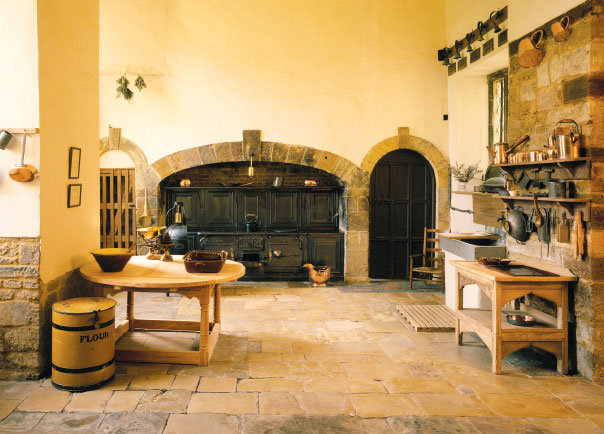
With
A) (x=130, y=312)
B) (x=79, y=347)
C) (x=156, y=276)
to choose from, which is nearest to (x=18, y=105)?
(x=156, y=276)

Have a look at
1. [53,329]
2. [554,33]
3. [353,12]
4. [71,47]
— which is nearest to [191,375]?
[53,329]

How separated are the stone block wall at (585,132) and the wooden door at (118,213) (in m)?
5.76

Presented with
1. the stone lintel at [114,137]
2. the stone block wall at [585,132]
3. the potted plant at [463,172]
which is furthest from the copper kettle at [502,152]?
the stone lintel at [114,137]

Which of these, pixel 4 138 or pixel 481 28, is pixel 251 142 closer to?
pixel 481 28

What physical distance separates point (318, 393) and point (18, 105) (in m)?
2.95

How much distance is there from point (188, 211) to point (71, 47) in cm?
389

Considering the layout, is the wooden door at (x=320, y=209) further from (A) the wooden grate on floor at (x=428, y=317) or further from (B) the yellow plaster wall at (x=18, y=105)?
(B) the yellow plaster wall at (x=18, y=105)

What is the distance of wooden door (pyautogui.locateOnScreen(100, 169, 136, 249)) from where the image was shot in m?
7.38

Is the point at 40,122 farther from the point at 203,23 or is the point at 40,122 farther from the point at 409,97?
the point at 409,97

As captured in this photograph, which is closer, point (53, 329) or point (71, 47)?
point (53, 329)

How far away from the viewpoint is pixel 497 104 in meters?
6.84

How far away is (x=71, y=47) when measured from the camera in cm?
395

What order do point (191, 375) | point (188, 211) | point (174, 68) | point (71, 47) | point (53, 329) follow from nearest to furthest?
point (53, 329), point (191, 375), point (71, 47), point (174, 68), point (188, 211)

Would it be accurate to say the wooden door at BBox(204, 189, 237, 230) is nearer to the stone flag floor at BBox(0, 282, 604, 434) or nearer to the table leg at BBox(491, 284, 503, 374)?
the stone flag floor at BBox(0, 282, 604, 434)
